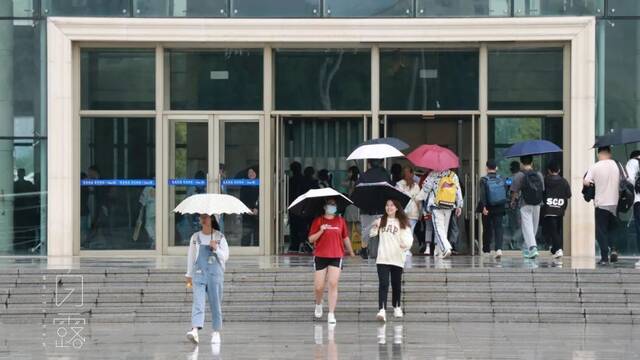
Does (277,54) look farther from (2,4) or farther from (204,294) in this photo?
(204,294)

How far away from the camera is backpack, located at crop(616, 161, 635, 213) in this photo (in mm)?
21047

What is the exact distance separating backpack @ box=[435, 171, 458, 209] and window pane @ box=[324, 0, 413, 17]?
3.96 m

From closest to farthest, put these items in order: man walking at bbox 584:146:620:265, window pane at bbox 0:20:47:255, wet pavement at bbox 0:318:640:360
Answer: wet pavement at bbox 0:318:640:360, man walking at bbox 584:146:620:265, window pane at bbox 0:20:47:255

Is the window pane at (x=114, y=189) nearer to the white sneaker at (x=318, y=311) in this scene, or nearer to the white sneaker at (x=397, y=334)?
the white sneaker at (x=318, y=311)

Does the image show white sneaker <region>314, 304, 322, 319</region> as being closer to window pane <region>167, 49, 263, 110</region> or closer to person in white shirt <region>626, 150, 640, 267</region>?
person in white shirt <region>626, 150, 640, 267</region>

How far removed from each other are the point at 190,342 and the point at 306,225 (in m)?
9.83

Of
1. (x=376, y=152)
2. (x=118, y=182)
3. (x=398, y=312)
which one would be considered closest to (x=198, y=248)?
(x=398, y=312)

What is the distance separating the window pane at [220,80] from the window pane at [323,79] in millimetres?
458

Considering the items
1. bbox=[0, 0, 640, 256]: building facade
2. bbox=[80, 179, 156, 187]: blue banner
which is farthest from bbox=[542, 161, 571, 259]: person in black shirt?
bbox=[80, 179, 156, 187]: blue banner

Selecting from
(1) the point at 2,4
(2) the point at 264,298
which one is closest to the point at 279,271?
(2) the point at 264,298

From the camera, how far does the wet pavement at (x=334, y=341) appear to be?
1484 cm

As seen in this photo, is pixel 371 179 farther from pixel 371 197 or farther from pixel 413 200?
pixel 413 200

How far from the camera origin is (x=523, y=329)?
17.7m

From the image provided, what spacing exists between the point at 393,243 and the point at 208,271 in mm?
3053
